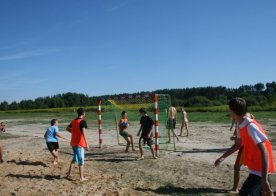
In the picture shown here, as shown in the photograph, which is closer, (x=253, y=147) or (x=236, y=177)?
(x=253, y=147)

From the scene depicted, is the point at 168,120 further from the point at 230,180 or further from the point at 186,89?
the point at 186,89

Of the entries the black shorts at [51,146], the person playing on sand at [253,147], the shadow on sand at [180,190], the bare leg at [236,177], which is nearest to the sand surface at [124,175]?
the shadow on sand at [180,190]

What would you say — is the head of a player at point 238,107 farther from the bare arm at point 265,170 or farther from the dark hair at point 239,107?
the bare arm at point 265,170

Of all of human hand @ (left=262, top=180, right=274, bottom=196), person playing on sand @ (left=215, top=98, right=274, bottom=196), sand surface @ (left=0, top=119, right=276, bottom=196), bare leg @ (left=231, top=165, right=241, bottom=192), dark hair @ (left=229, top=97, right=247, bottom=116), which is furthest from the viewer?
sand surface @ (left=0, top=119, right=276, bottom=196)

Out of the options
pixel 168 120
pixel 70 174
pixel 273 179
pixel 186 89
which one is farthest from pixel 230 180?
pixel 186 89

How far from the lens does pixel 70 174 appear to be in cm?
996

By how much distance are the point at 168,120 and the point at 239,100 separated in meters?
11.8

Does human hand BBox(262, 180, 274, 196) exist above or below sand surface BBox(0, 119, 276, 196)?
above

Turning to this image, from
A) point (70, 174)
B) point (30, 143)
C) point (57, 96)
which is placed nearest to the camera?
point (70, 174)

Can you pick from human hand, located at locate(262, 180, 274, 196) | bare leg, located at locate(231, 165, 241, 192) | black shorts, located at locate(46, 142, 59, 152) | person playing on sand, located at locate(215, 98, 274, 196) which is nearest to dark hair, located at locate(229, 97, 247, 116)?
person playing on sand, located at locate(215, 98, 274, 196)

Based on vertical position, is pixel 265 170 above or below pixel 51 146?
above

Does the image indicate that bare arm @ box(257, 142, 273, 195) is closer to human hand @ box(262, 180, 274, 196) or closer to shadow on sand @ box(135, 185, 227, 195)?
human hand @ box(262, 180, 274, 196)

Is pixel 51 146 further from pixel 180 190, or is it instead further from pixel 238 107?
pixel 238 107

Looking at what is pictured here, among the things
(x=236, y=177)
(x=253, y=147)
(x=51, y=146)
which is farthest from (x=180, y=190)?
(x=51, y=146)
